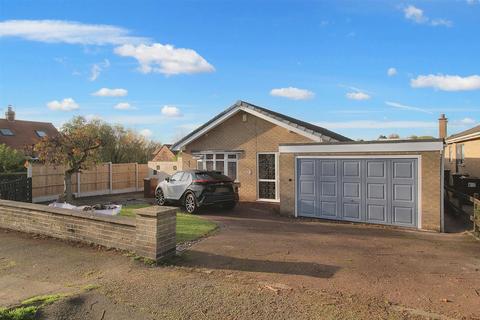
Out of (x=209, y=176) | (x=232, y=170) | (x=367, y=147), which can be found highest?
(x=367, y=147)

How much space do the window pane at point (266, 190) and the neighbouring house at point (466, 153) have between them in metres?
9.42

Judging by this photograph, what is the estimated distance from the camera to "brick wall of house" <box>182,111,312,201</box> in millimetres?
16203

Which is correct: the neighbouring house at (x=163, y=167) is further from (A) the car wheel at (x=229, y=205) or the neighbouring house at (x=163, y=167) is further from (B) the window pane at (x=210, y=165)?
(A) the car wheel at (x=229, y=205)

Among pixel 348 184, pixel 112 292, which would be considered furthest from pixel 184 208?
pixel 112 292

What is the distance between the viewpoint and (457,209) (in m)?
13.1

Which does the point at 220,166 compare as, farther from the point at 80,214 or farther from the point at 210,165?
the point at 80,214

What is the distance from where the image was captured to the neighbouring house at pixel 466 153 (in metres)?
18.0

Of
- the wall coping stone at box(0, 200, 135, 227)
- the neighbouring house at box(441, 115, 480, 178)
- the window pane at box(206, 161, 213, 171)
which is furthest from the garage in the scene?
the neighbouring house at box(441, 115, 480, 178)

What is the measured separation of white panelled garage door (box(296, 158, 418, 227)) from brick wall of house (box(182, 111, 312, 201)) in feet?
12.0

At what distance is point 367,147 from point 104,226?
768 centimetres

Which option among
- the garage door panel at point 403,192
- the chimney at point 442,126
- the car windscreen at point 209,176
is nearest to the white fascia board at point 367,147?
the garage door panel at point 403,192

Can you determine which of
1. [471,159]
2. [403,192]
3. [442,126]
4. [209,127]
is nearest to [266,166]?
[209,127]

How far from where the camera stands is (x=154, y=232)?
6441 millimetres

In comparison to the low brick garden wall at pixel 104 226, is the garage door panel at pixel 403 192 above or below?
above
